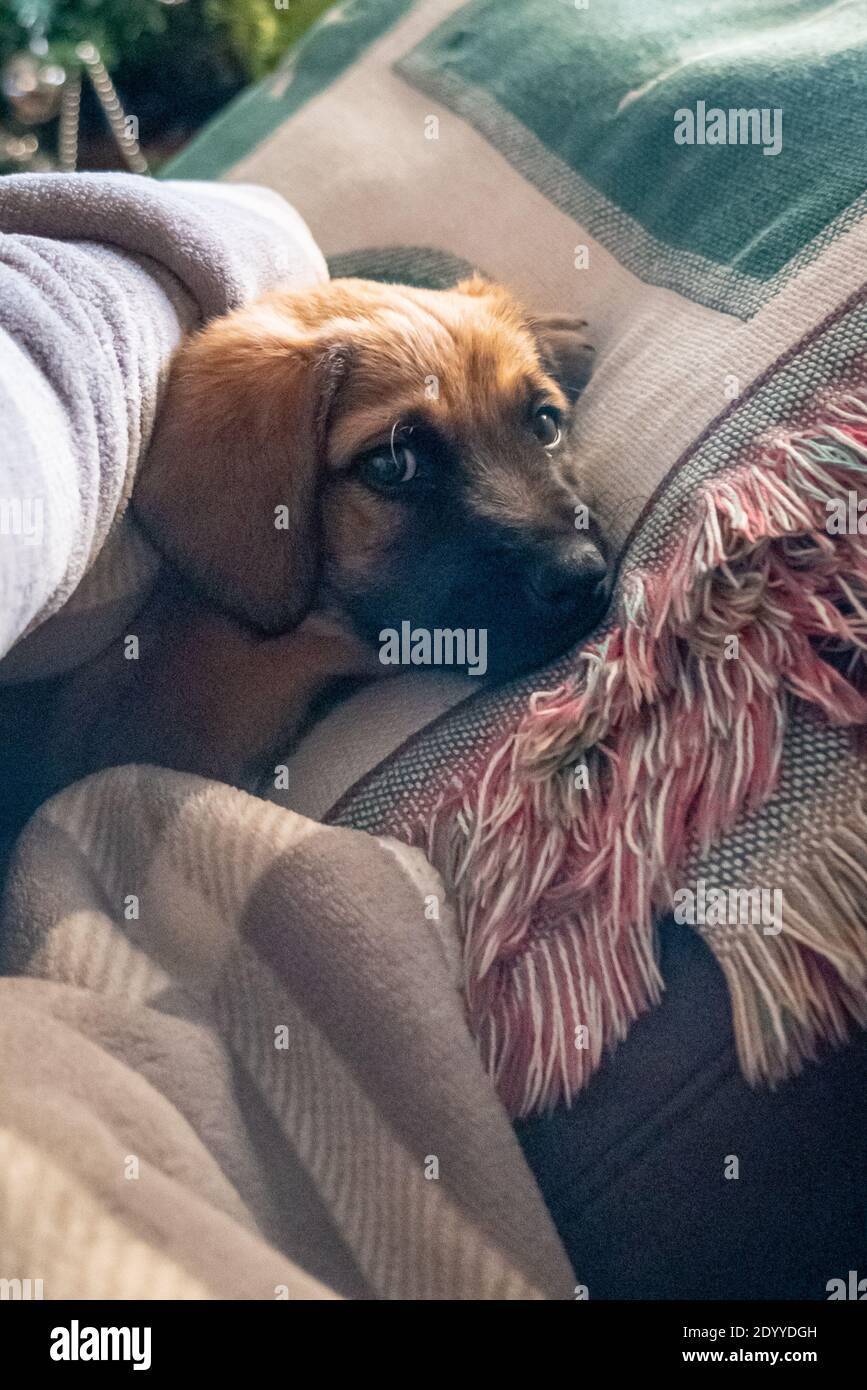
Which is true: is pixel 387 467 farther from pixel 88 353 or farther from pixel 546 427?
pixel 88 353

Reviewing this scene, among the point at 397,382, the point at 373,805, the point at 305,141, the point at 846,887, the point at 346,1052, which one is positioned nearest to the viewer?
the point at 846,887

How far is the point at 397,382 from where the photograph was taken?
54.6 inches

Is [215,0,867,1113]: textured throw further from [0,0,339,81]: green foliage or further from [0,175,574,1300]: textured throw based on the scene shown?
[0,0,339,81]: green foliage

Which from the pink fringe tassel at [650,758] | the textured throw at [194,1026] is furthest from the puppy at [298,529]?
the pink fringe tassel at [650,758]

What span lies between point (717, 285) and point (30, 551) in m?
0.83

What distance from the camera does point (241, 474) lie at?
1289 millimetres

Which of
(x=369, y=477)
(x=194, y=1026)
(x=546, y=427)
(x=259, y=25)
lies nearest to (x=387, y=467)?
(x=369, y=477)

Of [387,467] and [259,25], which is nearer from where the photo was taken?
[387,467]

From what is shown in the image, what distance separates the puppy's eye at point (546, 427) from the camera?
1.46m

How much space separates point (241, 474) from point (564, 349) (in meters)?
0.52

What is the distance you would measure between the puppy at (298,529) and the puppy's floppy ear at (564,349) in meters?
0.14

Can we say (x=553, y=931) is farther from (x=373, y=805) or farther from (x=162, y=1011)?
(x=162, y=1011)

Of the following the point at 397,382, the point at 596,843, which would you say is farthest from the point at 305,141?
the point at 596,843

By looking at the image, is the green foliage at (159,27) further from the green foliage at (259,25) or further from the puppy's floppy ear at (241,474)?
the puppy's floppy ear at (241,474)
